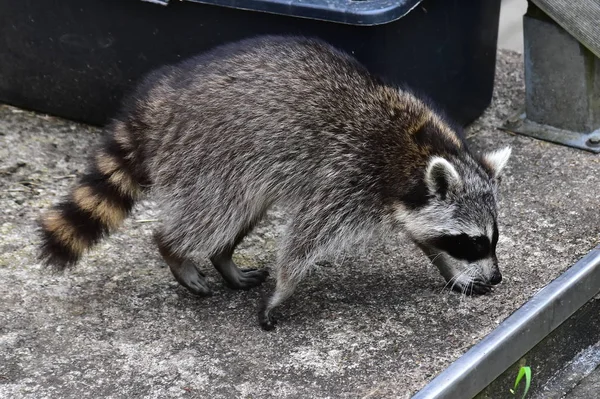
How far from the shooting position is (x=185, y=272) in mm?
3748

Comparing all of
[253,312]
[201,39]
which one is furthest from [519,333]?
[201,39]

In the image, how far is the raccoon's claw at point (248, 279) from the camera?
12.6 ft

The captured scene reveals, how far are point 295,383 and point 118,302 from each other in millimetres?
799

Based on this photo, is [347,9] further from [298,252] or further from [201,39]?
[298,252]

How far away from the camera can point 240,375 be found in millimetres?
3322

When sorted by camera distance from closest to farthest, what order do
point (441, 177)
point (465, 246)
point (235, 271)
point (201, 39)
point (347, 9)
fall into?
point (441, 177) → point (465, 246) → point (235, 271) → point (347, 9) → point (201, 39)

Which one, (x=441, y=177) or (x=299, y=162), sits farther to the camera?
(x=299, y=162)

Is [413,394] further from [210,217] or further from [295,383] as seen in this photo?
[210,217]

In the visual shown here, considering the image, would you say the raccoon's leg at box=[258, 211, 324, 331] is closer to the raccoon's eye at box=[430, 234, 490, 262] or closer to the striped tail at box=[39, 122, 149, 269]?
the raccoon's eye at box=[430, 234, 490, 262]

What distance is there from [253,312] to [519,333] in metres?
0.91

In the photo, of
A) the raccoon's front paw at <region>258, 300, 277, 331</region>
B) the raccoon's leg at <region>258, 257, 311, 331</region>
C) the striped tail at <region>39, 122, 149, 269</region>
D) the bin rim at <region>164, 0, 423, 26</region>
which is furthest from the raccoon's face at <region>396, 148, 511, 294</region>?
the striped tail at <region>39, 122, 149, 269</region>

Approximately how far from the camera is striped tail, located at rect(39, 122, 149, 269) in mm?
3568

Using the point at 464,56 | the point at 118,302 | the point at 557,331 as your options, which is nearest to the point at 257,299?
the point at 118,302

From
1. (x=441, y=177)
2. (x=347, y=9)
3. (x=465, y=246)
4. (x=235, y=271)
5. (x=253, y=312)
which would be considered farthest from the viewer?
(x=347, y=9)
